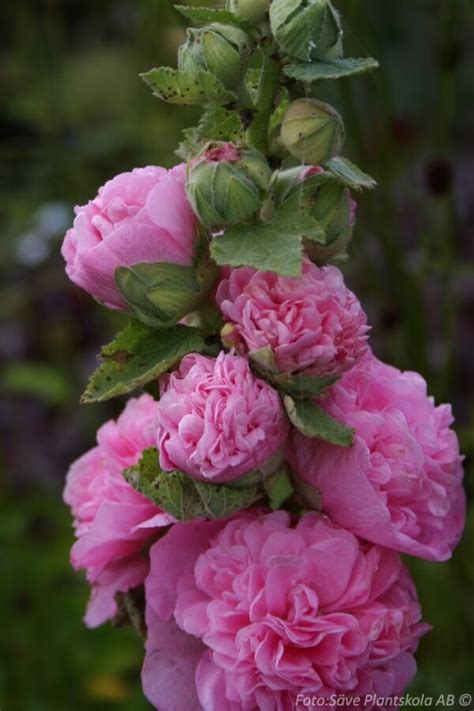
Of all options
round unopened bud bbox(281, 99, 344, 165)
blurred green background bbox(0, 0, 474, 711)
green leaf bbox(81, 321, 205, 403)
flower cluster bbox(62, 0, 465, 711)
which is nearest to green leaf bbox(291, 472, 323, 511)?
flower cluster bbox(62, 0, 465, 711)

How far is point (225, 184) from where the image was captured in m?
0.65

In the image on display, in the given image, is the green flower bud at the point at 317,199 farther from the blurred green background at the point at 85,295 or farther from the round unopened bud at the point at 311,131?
the blurred green background at the point at 85,295

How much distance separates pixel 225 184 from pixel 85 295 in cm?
152

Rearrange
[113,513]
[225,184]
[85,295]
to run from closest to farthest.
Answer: [225,184], [113,513], [85,295]

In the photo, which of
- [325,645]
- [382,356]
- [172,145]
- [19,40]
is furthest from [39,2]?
[325,645]

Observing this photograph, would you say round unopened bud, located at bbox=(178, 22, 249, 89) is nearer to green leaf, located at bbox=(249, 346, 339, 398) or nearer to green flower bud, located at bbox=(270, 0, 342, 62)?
green flower bud, located at bbox=(270, 0, 342, 62)

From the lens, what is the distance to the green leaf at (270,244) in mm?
633

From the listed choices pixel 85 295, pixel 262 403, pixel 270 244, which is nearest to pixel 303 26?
pixel 270 244

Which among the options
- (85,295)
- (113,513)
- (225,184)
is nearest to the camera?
(225,184)

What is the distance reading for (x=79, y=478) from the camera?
840mm

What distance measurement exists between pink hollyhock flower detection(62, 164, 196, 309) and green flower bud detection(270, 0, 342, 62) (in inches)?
4.3

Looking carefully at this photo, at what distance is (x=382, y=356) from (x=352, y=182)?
4.32ft

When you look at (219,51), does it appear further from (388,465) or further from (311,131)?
(388,465)

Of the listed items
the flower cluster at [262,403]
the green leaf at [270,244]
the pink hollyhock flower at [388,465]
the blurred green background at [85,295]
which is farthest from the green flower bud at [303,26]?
the blurred green background at [85,295]
